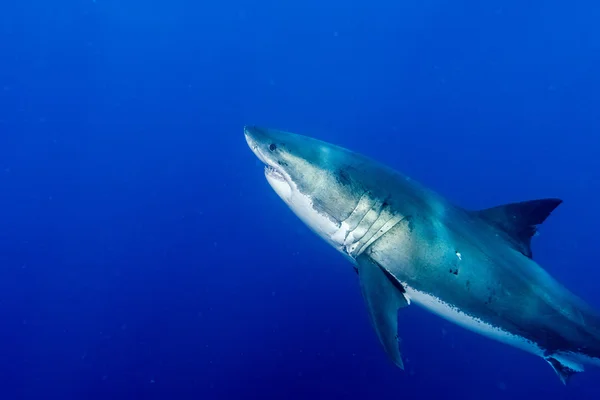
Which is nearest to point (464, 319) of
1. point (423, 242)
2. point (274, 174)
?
point (423, 242)

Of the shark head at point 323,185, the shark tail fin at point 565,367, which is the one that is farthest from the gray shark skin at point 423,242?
the shark tail fin at point 565,367

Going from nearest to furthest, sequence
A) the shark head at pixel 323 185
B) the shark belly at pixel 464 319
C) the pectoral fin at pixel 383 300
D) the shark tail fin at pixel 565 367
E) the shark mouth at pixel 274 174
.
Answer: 1. the pectoral fin at pixel 383 300
2. the shark head at pixel 323 185
3. the shark mouth at pixel 274 174
4. the shark belly at pixel 464 319
5. the shark tail fin at pixel 565 367

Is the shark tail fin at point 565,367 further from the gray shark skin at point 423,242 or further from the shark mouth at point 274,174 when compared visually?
the shark mouth at point 274,174

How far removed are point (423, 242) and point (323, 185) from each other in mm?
960

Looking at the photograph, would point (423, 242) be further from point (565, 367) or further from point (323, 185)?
point (565, 367)

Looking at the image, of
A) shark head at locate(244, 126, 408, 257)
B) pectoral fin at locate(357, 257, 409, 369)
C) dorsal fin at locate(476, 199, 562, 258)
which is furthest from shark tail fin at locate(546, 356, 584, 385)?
shark head at locate(244, 126, 408, 257)

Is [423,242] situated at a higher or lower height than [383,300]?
higher

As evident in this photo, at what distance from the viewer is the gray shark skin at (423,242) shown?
310cm

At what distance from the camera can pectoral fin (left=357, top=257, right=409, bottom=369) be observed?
266 centimetres

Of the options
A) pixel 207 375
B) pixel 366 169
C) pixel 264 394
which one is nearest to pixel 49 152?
pixel 207 375

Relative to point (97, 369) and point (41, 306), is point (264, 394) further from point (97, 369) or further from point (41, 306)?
point (41, 306)

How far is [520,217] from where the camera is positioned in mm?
3438

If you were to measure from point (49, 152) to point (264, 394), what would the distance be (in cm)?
1858

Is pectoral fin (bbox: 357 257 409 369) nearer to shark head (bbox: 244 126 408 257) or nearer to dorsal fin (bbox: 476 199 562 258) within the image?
shark head (bbox: 244 126 408 257)
